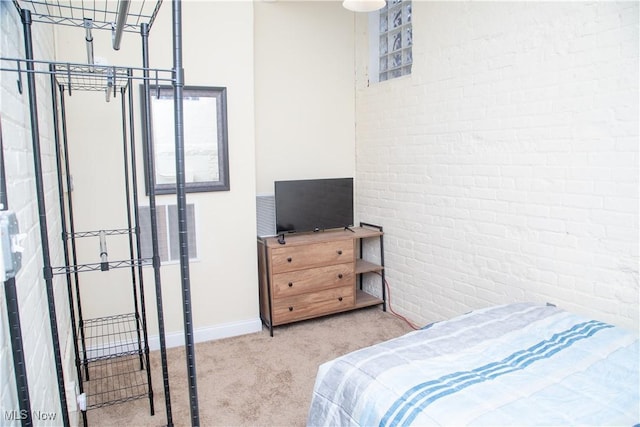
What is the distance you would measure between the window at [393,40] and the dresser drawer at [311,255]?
1362mm

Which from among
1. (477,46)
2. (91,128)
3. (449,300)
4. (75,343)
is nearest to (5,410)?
(75,343)

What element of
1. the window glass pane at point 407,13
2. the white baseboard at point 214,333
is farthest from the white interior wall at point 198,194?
the window glass pane at point 407,13

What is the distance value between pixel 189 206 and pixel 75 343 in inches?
44.4

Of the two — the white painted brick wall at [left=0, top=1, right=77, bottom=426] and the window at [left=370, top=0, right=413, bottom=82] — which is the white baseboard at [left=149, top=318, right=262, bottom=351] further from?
the window at [left=370, top=0, right=413, bottom=82]

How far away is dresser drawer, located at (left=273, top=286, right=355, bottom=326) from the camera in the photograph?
3158 mm

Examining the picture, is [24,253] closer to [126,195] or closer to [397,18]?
[126,195]

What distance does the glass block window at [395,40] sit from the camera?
3178mm

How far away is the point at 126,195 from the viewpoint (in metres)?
2.50

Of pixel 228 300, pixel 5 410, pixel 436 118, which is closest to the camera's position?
pixel 5 410

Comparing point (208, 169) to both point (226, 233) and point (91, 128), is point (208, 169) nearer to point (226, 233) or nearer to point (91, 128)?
point (226, 233)

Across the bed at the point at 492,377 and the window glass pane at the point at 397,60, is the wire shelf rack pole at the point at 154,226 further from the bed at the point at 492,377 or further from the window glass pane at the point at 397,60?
the window glass pane at the point at 397,60

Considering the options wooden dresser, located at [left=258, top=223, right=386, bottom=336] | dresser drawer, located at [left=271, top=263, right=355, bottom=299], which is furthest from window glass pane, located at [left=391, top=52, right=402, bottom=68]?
dresser drawer, located at [left=271, top=263, right=355, bottom=299]

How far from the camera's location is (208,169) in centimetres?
299

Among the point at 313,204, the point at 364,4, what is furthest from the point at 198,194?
the point at 364,4
